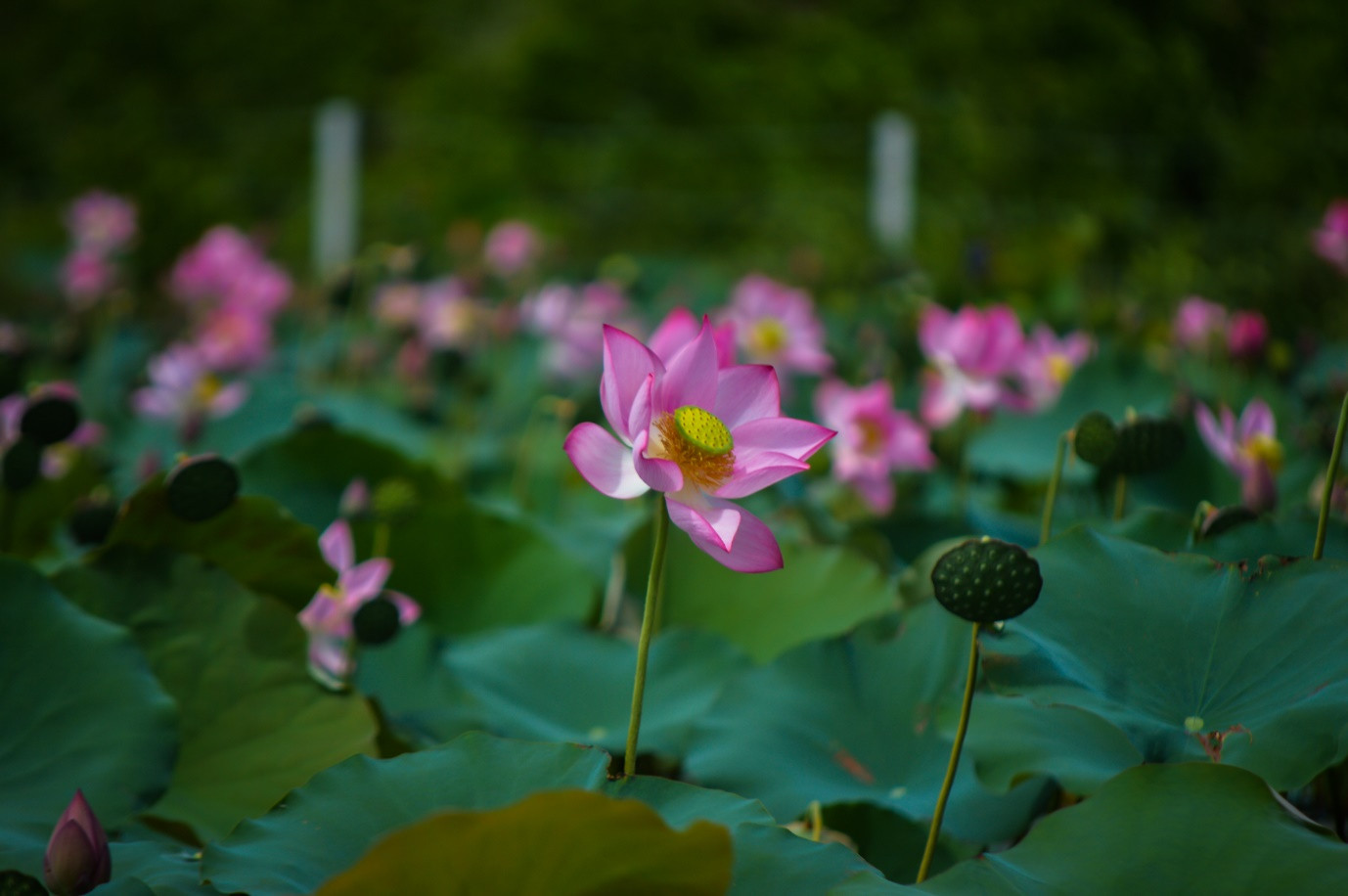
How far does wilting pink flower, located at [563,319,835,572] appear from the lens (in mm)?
502

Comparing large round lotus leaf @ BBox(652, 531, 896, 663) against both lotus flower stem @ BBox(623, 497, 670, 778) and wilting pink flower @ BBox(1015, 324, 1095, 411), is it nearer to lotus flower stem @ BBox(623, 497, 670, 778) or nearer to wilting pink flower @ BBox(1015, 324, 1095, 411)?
lotus flower stem @ BBox(623, 497, 670, 778)

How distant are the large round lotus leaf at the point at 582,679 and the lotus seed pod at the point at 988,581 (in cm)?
29

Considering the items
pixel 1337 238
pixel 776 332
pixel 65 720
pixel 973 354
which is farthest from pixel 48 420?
pixel 1337 238

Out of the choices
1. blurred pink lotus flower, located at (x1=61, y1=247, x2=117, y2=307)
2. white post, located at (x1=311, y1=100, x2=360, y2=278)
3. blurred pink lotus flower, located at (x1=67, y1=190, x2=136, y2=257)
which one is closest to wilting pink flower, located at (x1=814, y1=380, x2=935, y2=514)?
blurred pink lotus flower, located at (x1=61, y1=247, x2=117, y2=307)

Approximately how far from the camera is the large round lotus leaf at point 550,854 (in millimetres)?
386

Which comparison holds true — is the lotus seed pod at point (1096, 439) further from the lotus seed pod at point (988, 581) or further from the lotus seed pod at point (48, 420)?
the lotus seed pod at point (48, 420)

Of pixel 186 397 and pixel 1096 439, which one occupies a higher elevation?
pixel 1096 439

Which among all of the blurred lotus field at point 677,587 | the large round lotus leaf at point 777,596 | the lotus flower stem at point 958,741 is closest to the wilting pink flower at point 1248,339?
the blurred lotus field at point 677,587

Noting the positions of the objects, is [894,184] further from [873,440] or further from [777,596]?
[777,596]

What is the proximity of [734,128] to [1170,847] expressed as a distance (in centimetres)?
778

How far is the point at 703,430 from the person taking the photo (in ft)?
1.73

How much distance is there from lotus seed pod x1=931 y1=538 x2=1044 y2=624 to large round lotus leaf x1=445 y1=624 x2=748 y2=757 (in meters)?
0.29

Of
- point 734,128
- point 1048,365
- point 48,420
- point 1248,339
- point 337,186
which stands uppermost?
point 48,420

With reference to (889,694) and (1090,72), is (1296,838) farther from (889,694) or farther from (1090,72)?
(1090,72)
